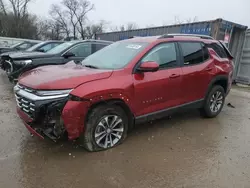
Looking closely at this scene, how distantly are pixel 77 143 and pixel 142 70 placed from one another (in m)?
1.60

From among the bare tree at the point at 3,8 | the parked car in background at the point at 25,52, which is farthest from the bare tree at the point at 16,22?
the parked car in background at the point at 25,52

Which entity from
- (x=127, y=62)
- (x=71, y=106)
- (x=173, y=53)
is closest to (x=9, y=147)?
(x=71, y=106)

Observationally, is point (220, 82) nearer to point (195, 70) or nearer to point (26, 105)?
point (195, 70)

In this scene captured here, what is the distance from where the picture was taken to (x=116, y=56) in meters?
3.95

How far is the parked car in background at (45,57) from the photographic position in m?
6.12

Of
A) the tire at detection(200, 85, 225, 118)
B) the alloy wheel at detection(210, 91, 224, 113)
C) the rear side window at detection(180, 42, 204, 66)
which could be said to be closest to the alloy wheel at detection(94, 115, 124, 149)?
the rear side window at detection(180, 42, 204, 66)

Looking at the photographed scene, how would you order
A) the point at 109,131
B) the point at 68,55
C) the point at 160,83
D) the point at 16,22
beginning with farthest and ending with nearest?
1. the point at 16,22
2. the point at 68,55
3. the point at 160,83
4. the point at 109,131

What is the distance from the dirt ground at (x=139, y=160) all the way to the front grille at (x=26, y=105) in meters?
0.64

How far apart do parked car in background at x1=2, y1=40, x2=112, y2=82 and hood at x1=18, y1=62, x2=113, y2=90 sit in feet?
9.62

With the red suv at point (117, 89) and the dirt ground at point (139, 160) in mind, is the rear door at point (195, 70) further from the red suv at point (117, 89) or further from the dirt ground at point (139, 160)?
the dirt ground at point (139, 160)

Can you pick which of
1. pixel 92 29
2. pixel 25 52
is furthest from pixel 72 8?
pixel 25 52

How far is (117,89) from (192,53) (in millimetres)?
2080

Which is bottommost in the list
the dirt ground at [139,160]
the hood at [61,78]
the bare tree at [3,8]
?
the dirt ground at [139,160]

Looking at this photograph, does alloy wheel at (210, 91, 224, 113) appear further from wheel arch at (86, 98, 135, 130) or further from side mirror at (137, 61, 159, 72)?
wheel arch at (86, 98, 135, 130)
